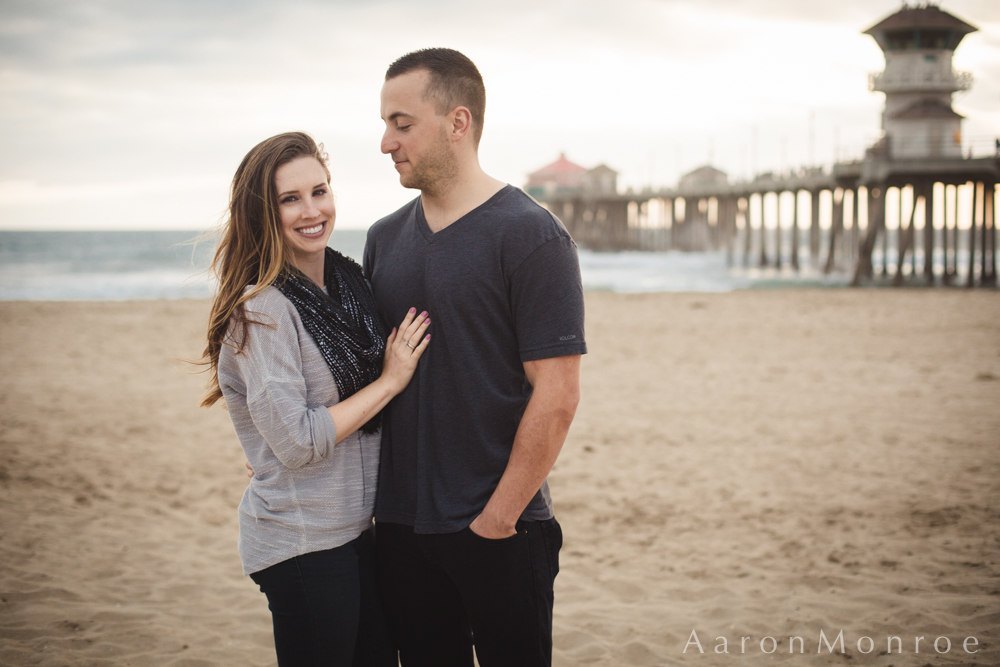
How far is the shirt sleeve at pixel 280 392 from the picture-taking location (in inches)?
74.1

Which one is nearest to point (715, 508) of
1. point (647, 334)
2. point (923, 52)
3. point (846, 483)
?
point (846, 483)

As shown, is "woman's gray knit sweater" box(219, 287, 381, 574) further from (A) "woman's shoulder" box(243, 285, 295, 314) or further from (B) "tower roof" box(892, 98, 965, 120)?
(B) "tower roof" box(892, 98, 965, 120)

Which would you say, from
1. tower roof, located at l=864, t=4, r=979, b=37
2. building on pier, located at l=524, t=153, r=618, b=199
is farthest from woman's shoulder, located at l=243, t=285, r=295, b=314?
building on pier, located at l=524, t=153, r=618, b=199

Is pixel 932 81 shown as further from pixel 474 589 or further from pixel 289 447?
pixel 289 447

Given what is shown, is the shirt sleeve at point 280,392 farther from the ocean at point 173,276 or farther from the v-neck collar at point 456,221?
the ocean at point 173,276

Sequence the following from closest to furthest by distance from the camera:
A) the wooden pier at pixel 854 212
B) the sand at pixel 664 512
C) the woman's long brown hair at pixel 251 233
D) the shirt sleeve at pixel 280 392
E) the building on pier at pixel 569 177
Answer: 1. the shirt sleeve at pixel 280 392
2. the woman's long brown hair at pixel 251 233
3. the sand at pixel 664 512
4. the wooden pier at pixel 854 212
5. the building on pier at pixel 569 177

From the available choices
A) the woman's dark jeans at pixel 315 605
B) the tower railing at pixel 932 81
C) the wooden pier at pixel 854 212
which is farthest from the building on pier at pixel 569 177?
the woman's dark jeans at pixel 315 605

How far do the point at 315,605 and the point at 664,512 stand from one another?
3955 millimetres

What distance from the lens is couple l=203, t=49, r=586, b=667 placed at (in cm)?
192

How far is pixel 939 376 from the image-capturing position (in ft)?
30.9

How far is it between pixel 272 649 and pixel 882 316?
1468cm

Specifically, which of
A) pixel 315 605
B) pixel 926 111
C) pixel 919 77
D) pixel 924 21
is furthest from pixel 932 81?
pixel 315 605

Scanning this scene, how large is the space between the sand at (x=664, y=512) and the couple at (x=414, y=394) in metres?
0.30

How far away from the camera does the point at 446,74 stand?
6.55ft
